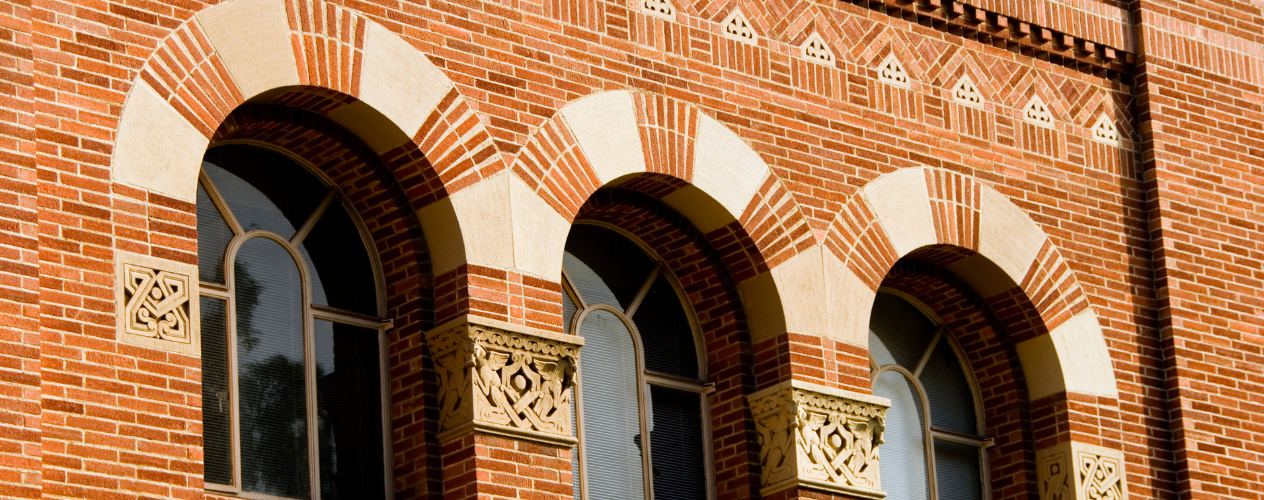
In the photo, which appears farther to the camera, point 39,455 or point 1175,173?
point 1175,173

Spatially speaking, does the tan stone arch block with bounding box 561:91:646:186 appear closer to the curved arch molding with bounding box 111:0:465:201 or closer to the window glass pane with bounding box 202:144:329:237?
the curved arch molding with bounding box 111:0:465:201

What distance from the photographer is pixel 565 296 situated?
45.6 feet

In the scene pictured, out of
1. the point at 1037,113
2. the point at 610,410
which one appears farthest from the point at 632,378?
the point at 1037,113

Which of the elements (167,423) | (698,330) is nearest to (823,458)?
(698,330)

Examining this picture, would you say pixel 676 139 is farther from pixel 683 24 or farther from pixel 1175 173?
pixel 1175 173

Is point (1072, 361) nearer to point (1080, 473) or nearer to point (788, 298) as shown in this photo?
point (1080, 473)

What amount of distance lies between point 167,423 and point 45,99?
1724 millimetres

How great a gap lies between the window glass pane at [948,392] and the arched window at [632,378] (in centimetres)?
200

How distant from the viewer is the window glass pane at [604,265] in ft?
46.1

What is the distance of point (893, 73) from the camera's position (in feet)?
50.3

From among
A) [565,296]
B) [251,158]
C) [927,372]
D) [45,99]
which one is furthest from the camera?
[927,372]

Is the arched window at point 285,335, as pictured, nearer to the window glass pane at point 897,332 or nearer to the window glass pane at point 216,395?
the window glass pane at point 216,395

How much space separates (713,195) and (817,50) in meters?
1.50

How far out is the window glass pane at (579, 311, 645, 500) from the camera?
44.6 ft
